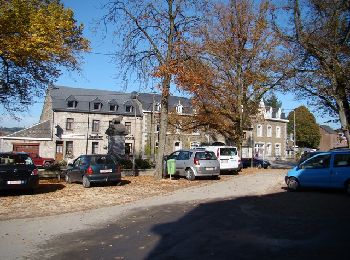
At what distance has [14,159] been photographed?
14.6 meters

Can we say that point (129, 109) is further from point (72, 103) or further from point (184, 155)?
point (184, 155)

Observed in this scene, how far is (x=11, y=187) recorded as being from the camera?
14.1 meters

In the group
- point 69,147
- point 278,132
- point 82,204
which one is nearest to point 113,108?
point 69,147

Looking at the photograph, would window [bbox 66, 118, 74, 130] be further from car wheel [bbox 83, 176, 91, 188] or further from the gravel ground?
car wheel [bbox 83, 176, 91, 188]

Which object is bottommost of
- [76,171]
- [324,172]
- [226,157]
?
[76,171]

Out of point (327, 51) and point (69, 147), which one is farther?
point (69, 147)

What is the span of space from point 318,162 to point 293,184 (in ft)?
4.53

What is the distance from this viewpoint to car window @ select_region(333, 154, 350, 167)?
14578mm

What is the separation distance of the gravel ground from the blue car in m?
1.23

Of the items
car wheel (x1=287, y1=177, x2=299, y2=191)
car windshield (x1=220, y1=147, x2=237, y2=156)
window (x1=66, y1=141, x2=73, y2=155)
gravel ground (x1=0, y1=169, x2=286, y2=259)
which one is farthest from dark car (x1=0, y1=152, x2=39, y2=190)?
window (x1=66, y1=141, x2=73, y2=155)

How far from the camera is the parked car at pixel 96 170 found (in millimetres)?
17719

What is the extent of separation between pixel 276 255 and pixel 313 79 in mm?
23175

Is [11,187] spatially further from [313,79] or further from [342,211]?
[313,79]

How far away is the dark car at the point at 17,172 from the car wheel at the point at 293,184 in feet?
32.0
